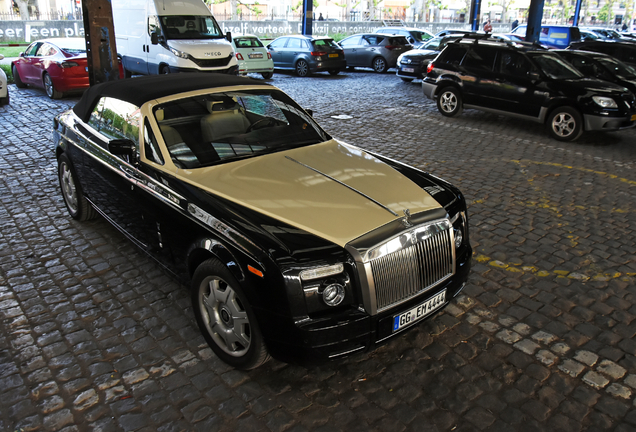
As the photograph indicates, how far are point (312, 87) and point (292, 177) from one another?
44.7ft

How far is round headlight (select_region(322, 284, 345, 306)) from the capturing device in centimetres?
318

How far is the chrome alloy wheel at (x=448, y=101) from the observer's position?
12.8 meters

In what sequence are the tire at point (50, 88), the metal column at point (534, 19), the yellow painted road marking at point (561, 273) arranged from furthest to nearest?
the metal column at point (534, 19) < the tire at point (50, 88) < the yellow painted road marking at point (561, 273)

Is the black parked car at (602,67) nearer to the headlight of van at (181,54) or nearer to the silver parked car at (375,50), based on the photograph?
the silver parked car at (375,50)

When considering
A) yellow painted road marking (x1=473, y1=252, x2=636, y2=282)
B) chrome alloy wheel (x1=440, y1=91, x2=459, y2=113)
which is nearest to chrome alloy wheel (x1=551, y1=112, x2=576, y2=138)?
chrome alloy wheel (x1=440, y1=91, x2=459, y2=113)

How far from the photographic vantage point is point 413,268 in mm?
3432

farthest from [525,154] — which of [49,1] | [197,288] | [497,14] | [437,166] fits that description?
[497,14]

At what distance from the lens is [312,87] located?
1709 centimetres

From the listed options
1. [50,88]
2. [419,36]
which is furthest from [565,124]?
[419,36]

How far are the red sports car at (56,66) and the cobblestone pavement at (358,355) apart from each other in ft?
24.8

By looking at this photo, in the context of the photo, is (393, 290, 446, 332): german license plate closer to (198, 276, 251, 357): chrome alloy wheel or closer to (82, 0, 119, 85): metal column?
(198, 276, 251, 357): chrome alloy wheel

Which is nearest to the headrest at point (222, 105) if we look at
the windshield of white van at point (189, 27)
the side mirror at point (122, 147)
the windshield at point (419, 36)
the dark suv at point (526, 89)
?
the side mirror at point (122, 147)

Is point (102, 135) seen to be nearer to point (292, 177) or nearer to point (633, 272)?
point (292, 177)

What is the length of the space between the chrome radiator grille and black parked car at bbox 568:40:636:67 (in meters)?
13.9
